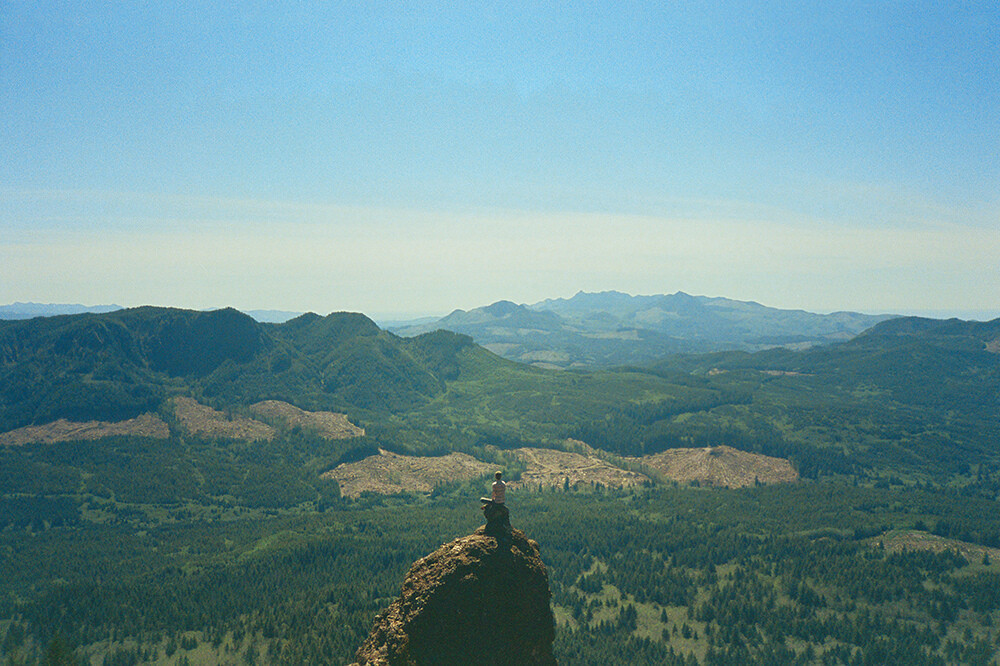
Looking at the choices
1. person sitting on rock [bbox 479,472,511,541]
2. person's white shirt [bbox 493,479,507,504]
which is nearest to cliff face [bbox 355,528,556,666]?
person sitting on rock [bbox 479,472,511,541]

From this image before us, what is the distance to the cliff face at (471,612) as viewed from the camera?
2154 inches

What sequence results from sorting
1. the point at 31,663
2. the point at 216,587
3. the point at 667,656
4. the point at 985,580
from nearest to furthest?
1. the point at 31,663
2. the point at 667,656
3. the point at 216,587
4. the point at 985,580

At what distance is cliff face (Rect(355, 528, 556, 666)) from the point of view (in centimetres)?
5472

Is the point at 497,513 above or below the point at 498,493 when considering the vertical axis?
below

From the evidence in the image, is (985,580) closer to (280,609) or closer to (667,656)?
(667,656)

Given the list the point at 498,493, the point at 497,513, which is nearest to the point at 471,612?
the point at 497,513

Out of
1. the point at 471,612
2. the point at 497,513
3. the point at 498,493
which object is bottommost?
the point at 471,612

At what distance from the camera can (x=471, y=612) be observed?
55.9 m

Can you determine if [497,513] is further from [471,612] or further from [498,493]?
[471,612]

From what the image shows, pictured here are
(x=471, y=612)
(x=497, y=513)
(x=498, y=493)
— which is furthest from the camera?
(x=497, y=513)

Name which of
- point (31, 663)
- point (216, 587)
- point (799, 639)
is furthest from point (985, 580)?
point (31, 663)

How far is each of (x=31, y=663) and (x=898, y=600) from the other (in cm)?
24023

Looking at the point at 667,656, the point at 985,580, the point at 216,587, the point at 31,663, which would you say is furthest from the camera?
the point at 985,580

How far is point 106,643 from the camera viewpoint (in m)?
152
